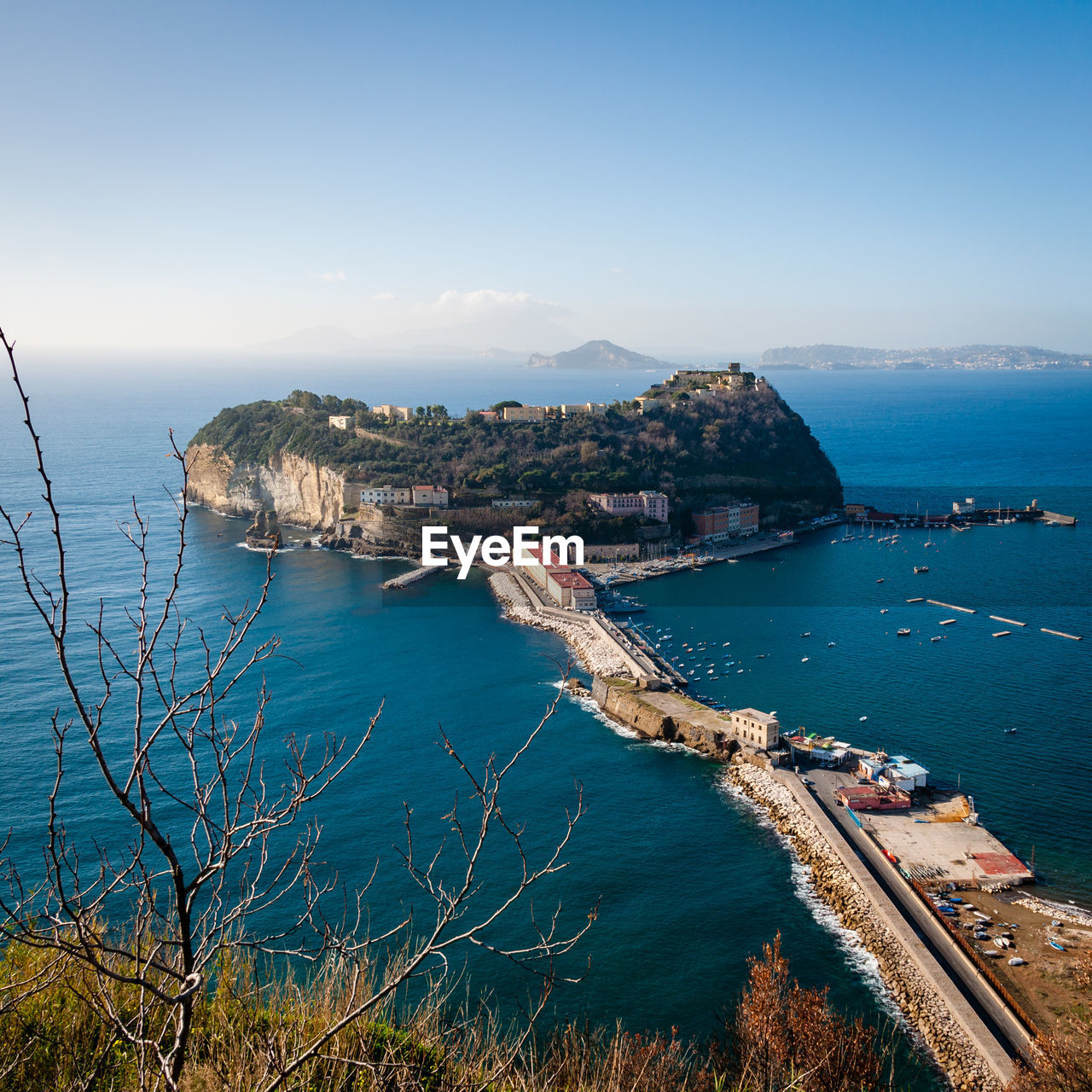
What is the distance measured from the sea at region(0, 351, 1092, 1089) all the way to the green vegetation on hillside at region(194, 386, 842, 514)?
409 centimetres

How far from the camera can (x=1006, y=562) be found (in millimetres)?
30781

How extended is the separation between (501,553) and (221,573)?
10.0m

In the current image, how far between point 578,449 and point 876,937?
97.9 ft

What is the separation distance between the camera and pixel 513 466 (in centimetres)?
3784

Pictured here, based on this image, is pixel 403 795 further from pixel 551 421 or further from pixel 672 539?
pixel 551 421

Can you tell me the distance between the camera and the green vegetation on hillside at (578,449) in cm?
3756

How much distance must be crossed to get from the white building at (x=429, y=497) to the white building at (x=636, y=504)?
603cm

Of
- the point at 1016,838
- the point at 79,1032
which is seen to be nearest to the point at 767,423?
the point at 1016,838

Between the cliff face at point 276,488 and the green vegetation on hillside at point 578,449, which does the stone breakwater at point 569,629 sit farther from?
the cliff face at point 276,488

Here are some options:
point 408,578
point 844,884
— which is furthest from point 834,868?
point 408,578

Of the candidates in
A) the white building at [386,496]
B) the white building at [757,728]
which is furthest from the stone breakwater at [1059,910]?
the white building at [386,496]

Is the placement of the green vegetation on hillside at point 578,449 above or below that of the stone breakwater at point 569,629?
above

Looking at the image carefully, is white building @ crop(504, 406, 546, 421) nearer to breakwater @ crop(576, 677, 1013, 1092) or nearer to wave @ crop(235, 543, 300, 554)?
wave @ crop(235, 543, 300, 554)

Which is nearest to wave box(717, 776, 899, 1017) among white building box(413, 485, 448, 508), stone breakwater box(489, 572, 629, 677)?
stone breakwater box(489, 572, 629, 677)
